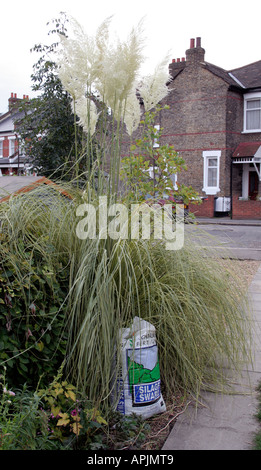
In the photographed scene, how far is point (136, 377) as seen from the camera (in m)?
2.59

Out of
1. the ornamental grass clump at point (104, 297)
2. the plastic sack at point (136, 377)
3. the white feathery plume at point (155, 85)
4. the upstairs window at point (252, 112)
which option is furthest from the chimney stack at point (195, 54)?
the plastic sack at point (136, 377)

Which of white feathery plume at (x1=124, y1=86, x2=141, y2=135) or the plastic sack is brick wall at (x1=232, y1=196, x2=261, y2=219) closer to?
white feathery plume at (x1=124, y1=86, x2=141, y2=135)

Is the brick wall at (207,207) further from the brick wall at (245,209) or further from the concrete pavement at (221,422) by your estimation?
the concrete pavement at (221,422)

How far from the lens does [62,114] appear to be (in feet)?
22.3

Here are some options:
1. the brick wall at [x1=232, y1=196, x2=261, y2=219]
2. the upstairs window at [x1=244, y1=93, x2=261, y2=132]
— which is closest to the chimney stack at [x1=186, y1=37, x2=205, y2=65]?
the upstairs window at [x1=244, y1=93, x2=261, y2=132]

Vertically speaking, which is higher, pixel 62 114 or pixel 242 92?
pixel 242 92

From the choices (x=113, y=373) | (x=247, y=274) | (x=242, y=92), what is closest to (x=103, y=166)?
(x=113, y=373)

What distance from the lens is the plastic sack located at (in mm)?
2588

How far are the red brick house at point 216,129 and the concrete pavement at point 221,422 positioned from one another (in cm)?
1955

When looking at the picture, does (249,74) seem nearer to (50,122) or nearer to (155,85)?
(50,122)

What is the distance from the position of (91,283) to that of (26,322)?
442mm

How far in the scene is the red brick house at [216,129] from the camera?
22531 mm

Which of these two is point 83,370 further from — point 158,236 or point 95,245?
point 158,236

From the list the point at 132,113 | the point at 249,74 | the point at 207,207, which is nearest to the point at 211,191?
the point at 207,207
